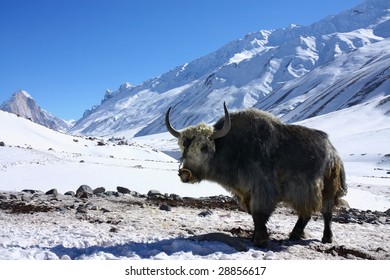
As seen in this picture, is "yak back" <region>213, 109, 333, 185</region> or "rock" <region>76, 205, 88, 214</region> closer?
"yak back" <region>213, 109, 333, 185</region>

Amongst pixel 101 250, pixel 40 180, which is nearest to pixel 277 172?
pixel 101 250

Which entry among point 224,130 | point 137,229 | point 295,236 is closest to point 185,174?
point 224,130

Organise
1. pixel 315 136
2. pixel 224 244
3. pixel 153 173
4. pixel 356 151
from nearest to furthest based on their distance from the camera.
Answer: pixel 224 244
pixel 315 136
pixel 153 173
pixel 356 151

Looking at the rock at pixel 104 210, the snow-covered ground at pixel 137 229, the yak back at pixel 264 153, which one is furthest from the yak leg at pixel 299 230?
the rock at pixel 104 210

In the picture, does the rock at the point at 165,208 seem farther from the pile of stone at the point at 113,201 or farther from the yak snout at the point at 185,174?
the yak snout at the point at 185,174

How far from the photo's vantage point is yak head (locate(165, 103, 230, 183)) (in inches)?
324

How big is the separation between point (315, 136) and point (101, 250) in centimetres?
460

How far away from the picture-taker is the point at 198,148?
8.22 meters

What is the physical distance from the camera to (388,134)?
69500mm

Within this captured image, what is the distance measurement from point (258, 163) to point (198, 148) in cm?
112

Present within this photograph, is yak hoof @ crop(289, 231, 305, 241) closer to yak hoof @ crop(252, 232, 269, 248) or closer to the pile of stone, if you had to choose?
yak hoof @ crop(252, 232, 269, 248)

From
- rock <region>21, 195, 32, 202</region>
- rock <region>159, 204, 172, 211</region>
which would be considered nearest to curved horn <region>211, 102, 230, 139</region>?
rock <region>159, 204, 172, 211</region>

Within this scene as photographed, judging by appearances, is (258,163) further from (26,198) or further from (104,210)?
(26,198)
